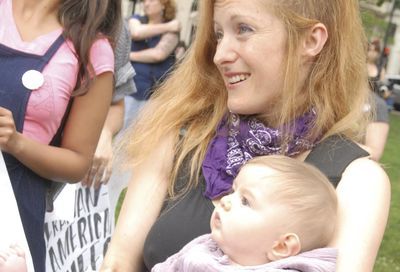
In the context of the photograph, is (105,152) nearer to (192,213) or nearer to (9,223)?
(9,223)

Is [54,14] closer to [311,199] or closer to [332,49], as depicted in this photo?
[332,49]

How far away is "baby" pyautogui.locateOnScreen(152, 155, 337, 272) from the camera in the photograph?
5.86ft

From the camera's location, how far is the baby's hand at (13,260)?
222 cm

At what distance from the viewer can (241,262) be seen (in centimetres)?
184

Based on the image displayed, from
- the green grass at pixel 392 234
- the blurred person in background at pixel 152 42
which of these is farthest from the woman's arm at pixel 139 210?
the blurred person in background at pixel 152 42

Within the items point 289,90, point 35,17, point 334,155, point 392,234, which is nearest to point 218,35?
point 289,90

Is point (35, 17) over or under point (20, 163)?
over

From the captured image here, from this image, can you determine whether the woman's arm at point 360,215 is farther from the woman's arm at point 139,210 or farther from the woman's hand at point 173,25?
the woman's hand at point 173,25

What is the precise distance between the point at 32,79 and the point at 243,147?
715 millimetres

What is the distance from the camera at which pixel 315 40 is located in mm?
2209

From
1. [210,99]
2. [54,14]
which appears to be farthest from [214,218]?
[54,14]

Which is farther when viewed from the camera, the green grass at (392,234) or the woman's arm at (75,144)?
the green grass at (392,234)

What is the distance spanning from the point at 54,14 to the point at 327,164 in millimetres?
1115

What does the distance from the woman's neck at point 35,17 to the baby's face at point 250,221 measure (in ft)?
3.39
